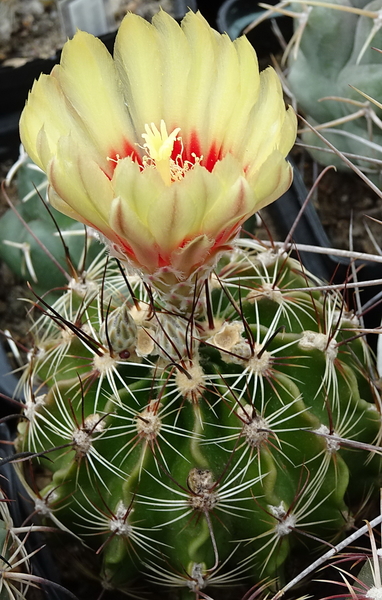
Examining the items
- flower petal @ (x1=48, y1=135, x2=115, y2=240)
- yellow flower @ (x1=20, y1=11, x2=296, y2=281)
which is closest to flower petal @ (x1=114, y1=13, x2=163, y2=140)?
yellow flower @ (x1=20, y1=11, x2=296, y2=281)

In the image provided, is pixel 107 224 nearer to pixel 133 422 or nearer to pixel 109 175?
pixel 109 175

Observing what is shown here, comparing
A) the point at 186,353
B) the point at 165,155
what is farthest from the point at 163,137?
the point at 186,353

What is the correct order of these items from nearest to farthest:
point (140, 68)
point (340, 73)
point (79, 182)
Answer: point (79, 182) < point (140, 68) < point (340, 73)

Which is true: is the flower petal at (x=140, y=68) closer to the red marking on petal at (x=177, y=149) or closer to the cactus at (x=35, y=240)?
the red marking on petal at (x=177, y=149)

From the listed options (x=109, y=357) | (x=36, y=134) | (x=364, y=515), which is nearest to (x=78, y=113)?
(x=36, y=134)

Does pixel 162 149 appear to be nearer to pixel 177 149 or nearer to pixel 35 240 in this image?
pixel 177 149

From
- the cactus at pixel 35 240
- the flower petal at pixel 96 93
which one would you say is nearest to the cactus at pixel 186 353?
the flower petal at pixel 96 93

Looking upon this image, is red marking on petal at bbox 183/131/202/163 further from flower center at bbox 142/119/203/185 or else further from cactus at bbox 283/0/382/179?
cactus at bbox 283/0/382/179
